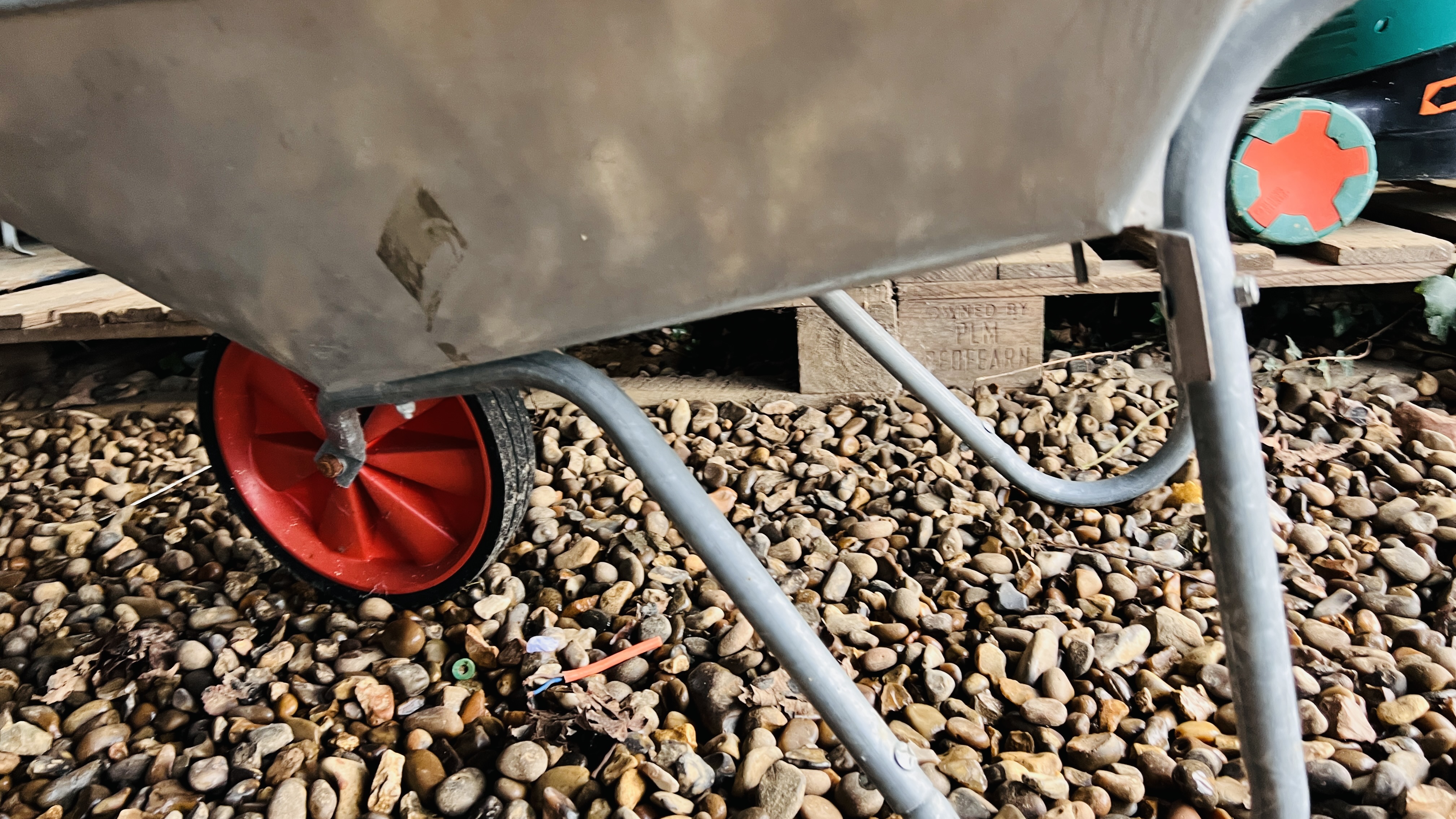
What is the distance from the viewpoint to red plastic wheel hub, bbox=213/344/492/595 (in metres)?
1.42

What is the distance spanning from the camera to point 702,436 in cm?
198

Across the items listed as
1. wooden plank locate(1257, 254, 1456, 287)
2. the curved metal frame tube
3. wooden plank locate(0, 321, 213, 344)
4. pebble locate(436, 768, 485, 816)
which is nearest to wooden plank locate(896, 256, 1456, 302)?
wooden plank locate(1257, 254, 1456, 287)

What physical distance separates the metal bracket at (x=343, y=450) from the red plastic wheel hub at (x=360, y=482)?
16cm

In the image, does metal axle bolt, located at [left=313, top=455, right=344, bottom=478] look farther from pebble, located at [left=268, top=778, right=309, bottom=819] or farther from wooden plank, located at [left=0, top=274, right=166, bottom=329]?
wooden plank, located at [left=0, top=274, right=166, bottom=329]

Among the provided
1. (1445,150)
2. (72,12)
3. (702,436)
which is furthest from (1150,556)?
(72,12)

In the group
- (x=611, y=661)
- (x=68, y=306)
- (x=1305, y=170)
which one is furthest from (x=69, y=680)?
(x=1305, y=170)

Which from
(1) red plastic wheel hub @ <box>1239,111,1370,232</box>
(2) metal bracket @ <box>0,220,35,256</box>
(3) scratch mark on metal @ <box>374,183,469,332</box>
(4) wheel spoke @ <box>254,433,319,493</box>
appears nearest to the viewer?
(3) scratch mark on metal @ <box>374,183,469,332</box>

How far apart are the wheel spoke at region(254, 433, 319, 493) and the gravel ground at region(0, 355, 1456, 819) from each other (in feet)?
0.62

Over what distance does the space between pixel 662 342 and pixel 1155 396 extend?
50.8 inches

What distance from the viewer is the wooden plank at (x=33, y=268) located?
230 cm

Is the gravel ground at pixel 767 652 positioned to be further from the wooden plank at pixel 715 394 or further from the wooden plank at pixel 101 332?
the wooden plank at pixel 101 332

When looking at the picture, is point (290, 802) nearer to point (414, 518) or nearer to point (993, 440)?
point (414, 518)

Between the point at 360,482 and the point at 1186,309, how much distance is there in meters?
1.24

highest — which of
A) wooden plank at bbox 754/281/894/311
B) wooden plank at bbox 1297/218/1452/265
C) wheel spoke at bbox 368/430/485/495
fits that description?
wooden plank at bbox 754/281/894/311
